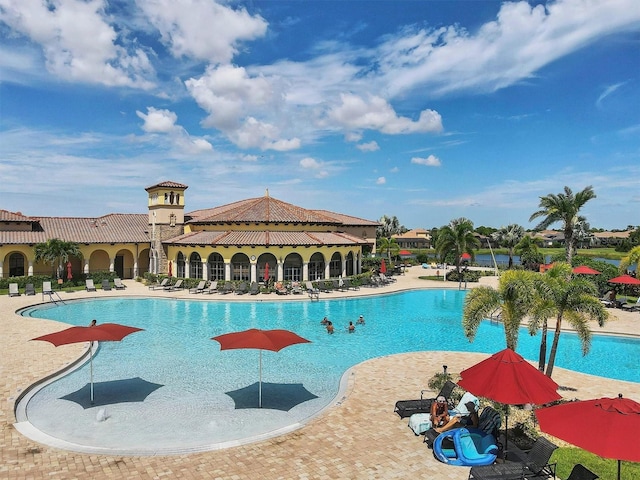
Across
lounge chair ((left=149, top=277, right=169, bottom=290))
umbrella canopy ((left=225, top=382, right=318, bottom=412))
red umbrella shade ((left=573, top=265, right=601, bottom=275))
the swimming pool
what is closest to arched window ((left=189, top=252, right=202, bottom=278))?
lounge chair ((left=149, top=277, right=169, bottom=290))

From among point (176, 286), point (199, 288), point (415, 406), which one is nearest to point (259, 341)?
point (415, 406)

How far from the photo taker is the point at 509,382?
8.91 metres

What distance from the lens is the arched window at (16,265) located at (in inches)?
1585

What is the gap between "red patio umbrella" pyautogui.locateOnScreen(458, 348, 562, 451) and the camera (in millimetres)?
8625

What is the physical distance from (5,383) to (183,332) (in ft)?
31.7

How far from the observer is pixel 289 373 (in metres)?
16.0

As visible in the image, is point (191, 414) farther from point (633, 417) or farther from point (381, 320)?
point (381, 320)

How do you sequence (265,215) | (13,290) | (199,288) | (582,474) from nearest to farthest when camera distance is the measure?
(582,474) → (13,290) → (199,288) → (265,215)

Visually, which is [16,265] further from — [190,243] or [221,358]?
[221,358]

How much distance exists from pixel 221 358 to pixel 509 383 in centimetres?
1191

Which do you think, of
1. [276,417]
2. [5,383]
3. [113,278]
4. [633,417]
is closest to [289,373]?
[276,417]

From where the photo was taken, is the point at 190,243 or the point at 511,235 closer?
the point at 190,243

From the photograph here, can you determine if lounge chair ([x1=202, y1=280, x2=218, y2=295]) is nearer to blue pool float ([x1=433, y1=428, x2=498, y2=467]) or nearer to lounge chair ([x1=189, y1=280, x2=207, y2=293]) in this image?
lounge chair ([x1=189, y1=280, x2=207, y2=293])

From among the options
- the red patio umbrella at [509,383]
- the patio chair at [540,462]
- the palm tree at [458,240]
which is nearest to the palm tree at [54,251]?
the palm tree at [458,240]
